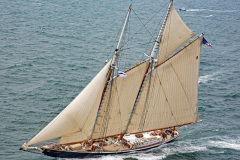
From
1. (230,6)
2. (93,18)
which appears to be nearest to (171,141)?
(93,18)

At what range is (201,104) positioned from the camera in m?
76.6

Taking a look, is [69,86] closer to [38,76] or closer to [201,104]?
[38,76]

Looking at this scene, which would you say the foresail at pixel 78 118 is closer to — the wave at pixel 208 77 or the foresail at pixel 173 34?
the foresail at pixel 173 34

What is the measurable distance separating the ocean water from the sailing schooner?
3.51 m

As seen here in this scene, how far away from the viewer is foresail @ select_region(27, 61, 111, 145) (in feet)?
165

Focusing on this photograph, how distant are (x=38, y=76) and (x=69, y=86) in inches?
342

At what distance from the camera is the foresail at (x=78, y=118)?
50312 mm

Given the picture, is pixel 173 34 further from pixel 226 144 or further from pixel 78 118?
pixel 226 144

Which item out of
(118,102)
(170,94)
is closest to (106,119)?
(118,102)

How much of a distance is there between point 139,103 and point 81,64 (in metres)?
38.1

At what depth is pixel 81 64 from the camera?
9406 centimetres

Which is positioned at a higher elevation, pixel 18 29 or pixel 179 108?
pixel 18 29

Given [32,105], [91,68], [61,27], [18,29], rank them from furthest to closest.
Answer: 1. [61,27]
2. [18,29]
3. [91,68]
4. [32,105]

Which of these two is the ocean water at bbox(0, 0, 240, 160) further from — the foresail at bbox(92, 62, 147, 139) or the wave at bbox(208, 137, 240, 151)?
the foresail at bbox(92, 62, 147, 139)
